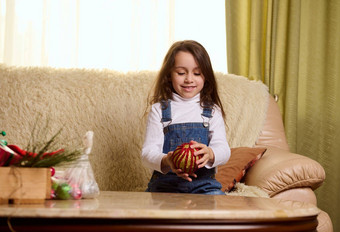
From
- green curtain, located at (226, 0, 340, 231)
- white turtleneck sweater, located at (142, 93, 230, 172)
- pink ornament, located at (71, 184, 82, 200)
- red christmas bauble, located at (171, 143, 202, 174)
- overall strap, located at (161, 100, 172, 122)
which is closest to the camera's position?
pink ornament, located at (71, 184, 82, 200)

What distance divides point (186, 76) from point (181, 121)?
0.19 metres

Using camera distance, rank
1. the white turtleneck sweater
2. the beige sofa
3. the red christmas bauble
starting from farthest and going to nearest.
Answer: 1. the beige sofa
2. the white turtleneck sweater
3. the red christmas bauble

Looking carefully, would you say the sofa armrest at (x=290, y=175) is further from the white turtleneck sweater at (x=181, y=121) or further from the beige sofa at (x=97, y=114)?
the white turtleneck sweater at (x=181, y=121)

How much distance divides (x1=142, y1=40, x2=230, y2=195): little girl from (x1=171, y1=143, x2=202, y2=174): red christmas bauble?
0.28 meters

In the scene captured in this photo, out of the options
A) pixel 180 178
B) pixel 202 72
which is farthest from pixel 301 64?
pixel 180 178

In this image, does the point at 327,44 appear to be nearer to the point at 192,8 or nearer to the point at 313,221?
the point at 192,8

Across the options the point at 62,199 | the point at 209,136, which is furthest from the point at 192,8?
the point at 62,199

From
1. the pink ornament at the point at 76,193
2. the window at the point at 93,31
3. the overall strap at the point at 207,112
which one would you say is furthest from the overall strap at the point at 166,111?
the window at the point at 93,31

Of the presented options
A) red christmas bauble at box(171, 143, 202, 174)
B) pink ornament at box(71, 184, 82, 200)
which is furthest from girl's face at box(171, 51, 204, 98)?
pink ornament at box(71, 184, 82, 200)

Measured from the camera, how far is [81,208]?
3.10ft

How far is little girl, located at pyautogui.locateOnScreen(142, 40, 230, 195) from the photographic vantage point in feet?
5.80

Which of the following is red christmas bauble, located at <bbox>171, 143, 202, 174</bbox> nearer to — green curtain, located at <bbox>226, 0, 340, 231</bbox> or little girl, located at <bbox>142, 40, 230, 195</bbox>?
little girl, located at <bbox>142, 40, 230, 195</bbox>

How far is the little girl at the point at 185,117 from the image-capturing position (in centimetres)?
177

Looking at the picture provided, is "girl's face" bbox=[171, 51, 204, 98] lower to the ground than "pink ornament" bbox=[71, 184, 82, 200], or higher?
higher
